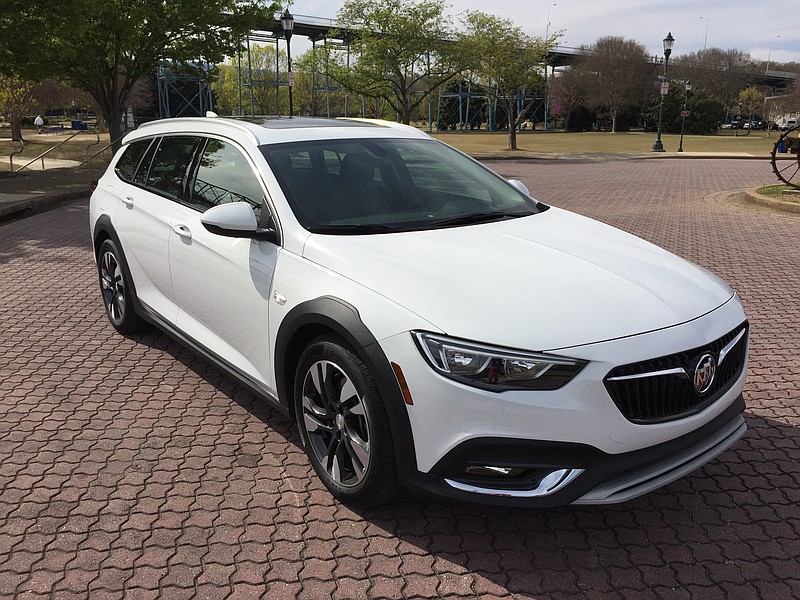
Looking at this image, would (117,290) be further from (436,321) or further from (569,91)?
(569,91)

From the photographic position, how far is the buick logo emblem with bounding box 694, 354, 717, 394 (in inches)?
108

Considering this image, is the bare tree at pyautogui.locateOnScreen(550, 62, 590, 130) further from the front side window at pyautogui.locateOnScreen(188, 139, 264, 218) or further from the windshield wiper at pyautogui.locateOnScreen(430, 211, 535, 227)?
the front side window at pyautogui.locateOnScreen(188, 139, 264, 218)

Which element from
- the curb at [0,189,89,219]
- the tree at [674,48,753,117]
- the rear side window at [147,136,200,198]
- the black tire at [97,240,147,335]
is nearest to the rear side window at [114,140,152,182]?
the rear side window at [147,136,200,198]

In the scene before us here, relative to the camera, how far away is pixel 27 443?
387 centimetres

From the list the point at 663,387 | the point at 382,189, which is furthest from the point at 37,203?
the point at 663,387

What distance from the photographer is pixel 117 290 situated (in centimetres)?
549

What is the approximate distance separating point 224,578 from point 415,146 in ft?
9.32

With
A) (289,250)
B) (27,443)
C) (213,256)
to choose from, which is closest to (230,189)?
(213,256)

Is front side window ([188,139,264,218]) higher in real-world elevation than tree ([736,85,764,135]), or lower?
lower

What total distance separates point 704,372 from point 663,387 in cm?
26

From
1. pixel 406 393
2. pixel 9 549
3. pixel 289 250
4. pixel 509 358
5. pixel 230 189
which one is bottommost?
pixel 9 549

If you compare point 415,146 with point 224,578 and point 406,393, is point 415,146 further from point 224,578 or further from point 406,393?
point 224,578

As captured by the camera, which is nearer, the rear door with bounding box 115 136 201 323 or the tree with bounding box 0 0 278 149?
the rear door with bounding box 115 136 201 323

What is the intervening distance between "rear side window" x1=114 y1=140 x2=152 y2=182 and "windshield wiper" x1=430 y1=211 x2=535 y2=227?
2.70m
